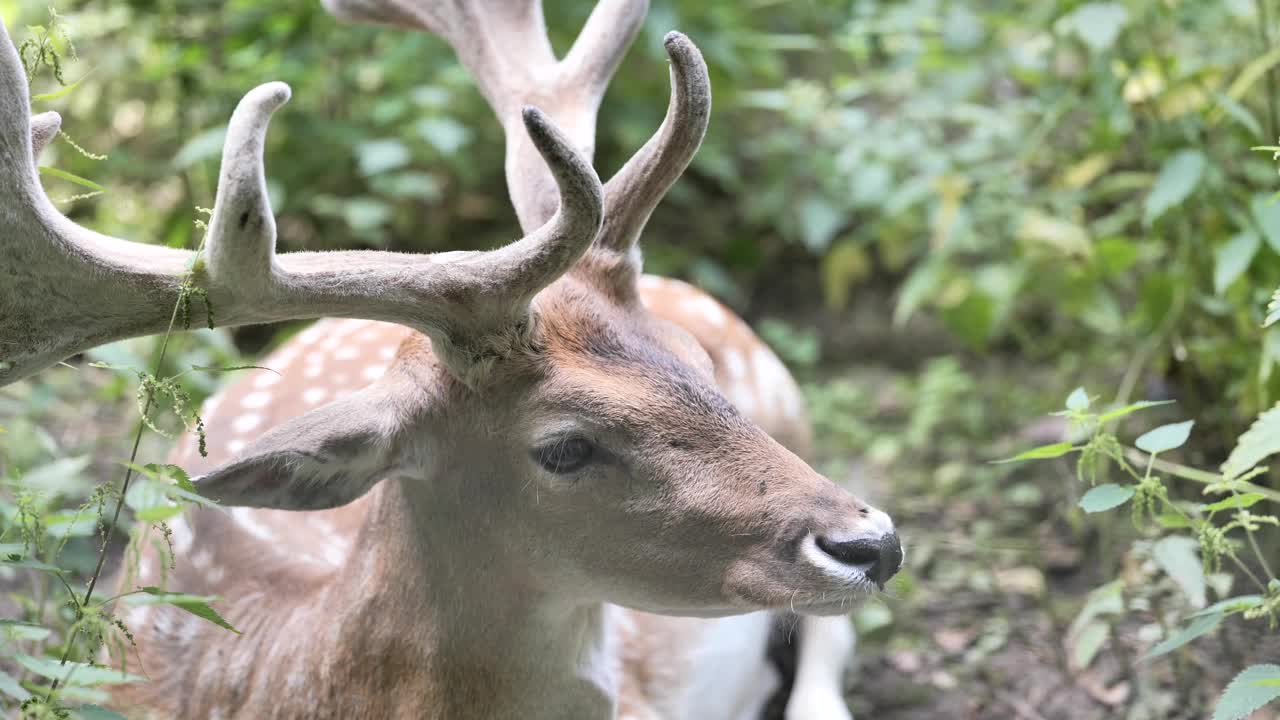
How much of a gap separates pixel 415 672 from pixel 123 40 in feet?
14.8

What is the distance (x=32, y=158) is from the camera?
2.24m

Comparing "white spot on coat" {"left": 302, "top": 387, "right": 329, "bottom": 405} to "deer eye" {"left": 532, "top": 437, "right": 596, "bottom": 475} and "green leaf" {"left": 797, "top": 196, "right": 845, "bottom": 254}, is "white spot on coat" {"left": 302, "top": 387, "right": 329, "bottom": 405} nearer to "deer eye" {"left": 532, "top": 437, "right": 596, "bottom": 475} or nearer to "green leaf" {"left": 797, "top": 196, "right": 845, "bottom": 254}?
"deer eye" {"left": 532, "top": 437, "right": 596, "bottom": 475}

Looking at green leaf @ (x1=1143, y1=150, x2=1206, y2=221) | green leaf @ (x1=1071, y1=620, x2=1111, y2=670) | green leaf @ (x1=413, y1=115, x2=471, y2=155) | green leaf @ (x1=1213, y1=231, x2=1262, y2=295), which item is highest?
A: green leaf @ (x1=1143, y1=150, x2=1206, y2=221)

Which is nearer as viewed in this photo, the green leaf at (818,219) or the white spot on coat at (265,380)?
the white spot on coat at (265,380)

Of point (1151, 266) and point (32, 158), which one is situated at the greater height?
point (32, 158)

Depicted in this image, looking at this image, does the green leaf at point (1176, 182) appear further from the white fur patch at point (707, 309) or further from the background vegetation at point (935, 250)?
the white fur patch at point (707, 309)

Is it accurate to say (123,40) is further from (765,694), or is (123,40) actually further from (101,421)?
(765,694)

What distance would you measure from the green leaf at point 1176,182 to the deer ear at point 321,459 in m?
2.17

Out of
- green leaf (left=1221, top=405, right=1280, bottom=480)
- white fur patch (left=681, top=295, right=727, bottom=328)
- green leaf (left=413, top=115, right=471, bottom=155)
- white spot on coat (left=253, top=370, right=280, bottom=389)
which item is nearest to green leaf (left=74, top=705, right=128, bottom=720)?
white spot on coat (left=253, top=370, right=280, bottom=389)

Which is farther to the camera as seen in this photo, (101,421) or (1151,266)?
(101,421)

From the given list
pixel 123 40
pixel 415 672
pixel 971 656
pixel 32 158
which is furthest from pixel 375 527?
pixel 123 40

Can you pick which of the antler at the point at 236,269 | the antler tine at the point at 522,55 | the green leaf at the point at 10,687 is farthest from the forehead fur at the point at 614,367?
the green leaf at the point at 10,687

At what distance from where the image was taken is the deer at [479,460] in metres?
2.24

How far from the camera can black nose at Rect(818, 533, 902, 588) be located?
236cm
